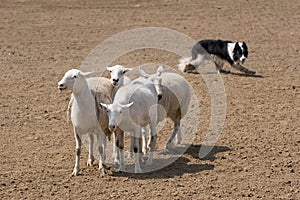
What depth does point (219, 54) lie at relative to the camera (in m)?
17.2

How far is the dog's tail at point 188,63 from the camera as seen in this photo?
16.6 meters

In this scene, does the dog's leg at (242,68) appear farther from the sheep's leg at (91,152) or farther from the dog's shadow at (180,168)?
the sheep's leg at (91,152)

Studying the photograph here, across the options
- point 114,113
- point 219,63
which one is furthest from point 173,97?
point 219,63

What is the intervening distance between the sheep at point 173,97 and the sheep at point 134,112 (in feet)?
1.35

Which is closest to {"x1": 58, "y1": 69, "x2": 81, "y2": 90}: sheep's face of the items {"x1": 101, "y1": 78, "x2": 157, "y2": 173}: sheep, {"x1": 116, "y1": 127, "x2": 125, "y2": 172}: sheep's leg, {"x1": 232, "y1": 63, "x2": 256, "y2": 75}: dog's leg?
{"x1": 101, "y1": 78, "x2": 157, "y2": 173}: sheep

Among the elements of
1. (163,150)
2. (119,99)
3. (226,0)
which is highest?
(226,0)

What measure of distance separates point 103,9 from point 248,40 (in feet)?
23.2

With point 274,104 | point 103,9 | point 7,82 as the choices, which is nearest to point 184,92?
point 274,104

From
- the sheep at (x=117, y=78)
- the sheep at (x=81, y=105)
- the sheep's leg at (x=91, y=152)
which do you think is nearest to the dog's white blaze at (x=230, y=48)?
the sheep at (x=117, y=78)

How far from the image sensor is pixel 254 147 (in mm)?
11094

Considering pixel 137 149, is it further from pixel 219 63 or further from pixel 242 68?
pixel 219 63

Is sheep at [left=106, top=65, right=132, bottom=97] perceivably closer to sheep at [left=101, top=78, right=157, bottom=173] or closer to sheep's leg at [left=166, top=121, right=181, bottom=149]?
sheep at [left=101, top=78, right=157, bottom=173]

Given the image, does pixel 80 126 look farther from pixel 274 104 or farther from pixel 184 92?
pixel 274 104

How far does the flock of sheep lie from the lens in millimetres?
9703
